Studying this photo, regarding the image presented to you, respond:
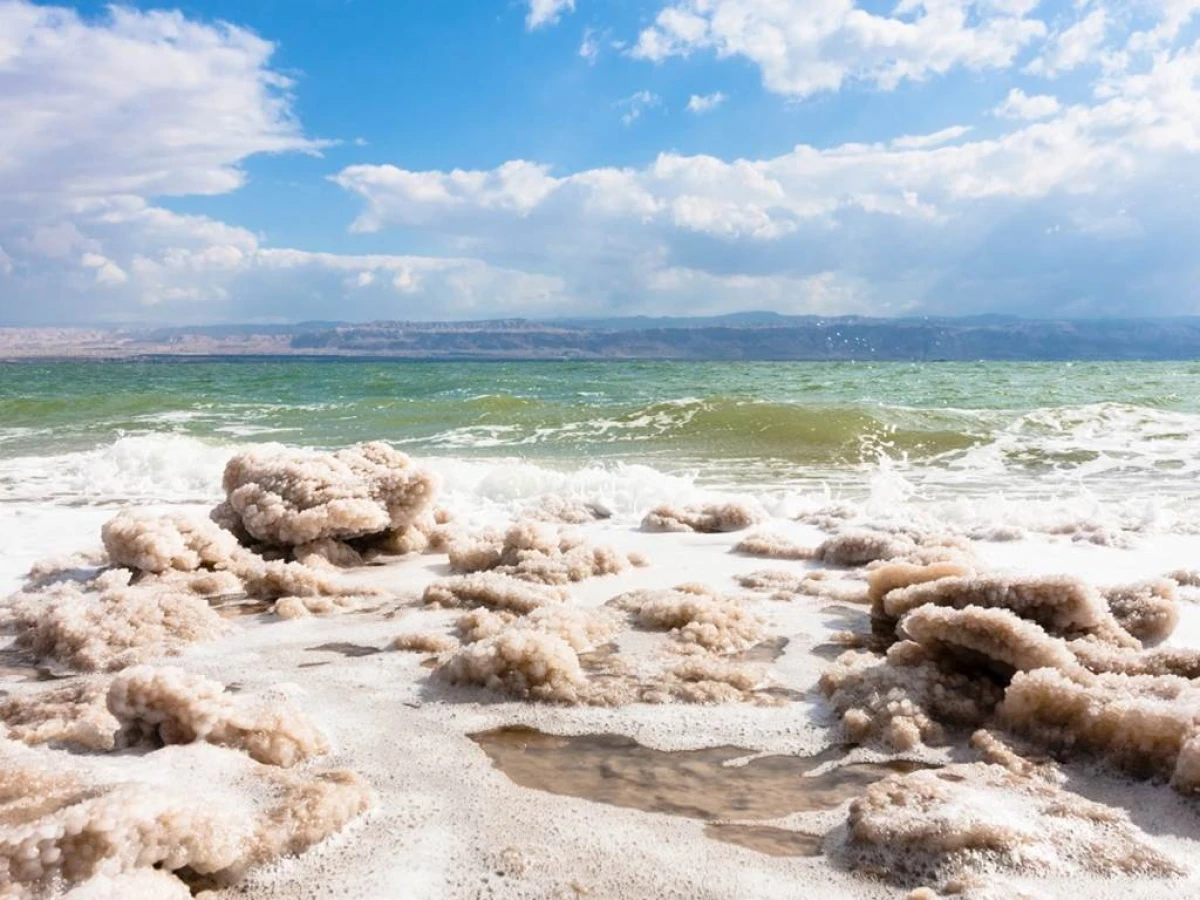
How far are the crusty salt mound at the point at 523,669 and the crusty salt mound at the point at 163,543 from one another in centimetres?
243

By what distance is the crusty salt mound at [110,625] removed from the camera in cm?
358

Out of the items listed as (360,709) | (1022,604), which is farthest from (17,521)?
(1022,604)

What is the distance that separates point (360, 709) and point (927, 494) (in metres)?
7.08

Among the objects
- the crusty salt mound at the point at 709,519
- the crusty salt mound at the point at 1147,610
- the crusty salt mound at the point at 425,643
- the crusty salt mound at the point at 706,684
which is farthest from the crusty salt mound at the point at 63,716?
the crusty salt mound at the point at 709,519

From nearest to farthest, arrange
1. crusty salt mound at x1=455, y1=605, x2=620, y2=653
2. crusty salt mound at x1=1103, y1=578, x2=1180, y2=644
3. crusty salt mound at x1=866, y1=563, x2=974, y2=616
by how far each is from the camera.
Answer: crusty salt mound at x1=1103, y1=578, x2=1180, y2=644
crusty salt mound at x1=455, y1=605, x2=620, y2=653
crusty salt mound at x1=866, y1=563, x2=974, y2=616

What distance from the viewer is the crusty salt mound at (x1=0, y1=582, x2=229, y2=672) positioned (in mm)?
3578

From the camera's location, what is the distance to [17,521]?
6848 mm

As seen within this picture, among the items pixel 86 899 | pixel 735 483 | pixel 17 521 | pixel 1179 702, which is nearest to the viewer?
pixel 86 899

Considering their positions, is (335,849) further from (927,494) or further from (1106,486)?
(1106,486)

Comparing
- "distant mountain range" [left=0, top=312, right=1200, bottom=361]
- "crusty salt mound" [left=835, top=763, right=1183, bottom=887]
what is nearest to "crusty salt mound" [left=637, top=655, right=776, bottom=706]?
"crusty salt mound" [left=835, top=763, right=1183, bottom=887]

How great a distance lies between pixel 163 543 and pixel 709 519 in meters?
3.58

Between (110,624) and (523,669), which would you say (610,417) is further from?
(523,669)

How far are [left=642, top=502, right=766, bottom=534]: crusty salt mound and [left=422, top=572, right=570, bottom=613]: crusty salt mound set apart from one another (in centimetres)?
200

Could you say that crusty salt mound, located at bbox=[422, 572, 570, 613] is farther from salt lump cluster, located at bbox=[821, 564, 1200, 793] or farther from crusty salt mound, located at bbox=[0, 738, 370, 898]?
crusty salt mound, located at bbox=[0, 738, 370, 898]
